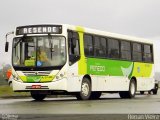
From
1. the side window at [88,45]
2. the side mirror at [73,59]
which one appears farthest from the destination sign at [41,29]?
the side window at [88,45]

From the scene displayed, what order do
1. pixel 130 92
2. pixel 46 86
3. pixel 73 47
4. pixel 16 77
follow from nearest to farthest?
pixel 46 86 → pixel 16 77 → pixel 73 47 → pixel 130 92

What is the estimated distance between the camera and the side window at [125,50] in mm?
29684

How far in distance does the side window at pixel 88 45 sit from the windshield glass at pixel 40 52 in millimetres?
1822

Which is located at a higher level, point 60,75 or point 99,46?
point 99,46

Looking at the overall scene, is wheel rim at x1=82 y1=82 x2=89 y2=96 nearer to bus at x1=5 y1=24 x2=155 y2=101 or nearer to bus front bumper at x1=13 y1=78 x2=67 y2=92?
bus at x1=5 y1=24 x2=155 y2=101

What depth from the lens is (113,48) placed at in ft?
93.5

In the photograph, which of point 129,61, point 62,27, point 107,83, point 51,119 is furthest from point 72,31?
point 51,119

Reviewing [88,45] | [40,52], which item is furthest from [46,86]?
[88,45]

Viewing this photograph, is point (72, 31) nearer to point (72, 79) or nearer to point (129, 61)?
point (72, 79)

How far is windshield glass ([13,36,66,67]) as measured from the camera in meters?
24.0

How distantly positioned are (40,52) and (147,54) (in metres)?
10.1

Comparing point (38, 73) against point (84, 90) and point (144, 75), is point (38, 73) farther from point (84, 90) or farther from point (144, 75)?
point (144, 75)

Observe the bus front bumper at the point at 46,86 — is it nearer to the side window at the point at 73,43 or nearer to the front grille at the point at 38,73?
the front grille at the point at 38,73

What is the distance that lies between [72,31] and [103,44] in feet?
10.1
